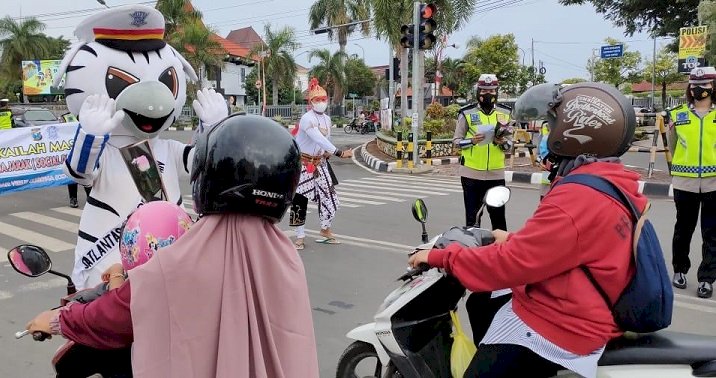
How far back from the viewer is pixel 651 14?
2211 centimetres

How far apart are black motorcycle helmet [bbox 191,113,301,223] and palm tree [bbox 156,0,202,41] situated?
3641 cm

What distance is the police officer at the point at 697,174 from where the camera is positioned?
4.99m

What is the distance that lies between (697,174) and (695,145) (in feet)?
0.81

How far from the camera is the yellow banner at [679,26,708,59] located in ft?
51.5

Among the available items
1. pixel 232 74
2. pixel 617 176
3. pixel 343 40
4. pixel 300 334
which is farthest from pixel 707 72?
pixel 232 74

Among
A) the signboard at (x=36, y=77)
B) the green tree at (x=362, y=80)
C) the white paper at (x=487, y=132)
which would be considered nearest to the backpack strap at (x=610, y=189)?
the white paper at (x=487, y=132)

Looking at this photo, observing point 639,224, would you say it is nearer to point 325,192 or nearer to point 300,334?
point 300,334

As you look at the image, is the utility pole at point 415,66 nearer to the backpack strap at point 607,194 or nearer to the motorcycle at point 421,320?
the motorcycle at point 421,320

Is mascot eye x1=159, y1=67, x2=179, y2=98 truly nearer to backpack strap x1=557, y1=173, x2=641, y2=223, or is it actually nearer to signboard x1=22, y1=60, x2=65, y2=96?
backpack strap x1=557, y1=173, x2=641, y2=223

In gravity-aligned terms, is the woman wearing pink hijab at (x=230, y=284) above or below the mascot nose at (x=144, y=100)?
below

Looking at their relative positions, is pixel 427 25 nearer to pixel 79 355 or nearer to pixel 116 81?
pixel 116 81

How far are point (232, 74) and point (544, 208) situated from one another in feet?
196

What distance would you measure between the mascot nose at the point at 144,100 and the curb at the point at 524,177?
5524 mm

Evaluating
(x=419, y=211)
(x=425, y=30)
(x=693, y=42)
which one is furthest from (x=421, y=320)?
(x=693, y=42)
